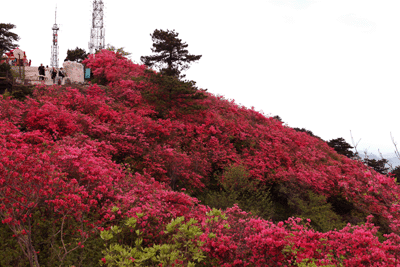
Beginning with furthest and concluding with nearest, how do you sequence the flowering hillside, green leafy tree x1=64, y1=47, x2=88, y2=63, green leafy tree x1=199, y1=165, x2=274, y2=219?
green leafy tree x1=64, y1=47, x2=88, y2=63 → green leafy tree x1=199, y1=165, x2=274, y2=219 → the flowering hillside

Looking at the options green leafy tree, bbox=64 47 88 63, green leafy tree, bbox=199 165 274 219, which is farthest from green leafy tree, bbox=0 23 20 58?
green leafy tree, bbox=199 165 274 219

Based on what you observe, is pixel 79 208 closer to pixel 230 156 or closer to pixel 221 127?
pixel 230 156

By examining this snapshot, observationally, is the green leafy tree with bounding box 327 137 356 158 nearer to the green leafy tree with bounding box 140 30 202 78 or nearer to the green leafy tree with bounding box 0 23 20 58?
the green leafy tree with bounding box 140 30 202 78

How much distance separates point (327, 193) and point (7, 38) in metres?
42.0

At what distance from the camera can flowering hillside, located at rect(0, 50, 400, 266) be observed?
5.77 metres

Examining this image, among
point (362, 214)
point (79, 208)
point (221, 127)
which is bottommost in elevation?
point (362, 214)

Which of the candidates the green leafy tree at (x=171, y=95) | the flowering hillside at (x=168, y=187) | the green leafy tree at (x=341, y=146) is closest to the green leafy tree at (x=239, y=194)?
the flowering hillside at (x=168, y=187)

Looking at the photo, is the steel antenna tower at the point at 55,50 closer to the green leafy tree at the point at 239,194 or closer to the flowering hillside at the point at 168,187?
the flowering hillside at the point at 168,187

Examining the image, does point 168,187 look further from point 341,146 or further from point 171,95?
point 341,146

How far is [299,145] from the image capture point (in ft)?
67.6

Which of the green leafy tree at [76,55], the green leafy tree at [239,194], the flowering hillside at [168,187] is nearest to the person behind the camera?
the flowering hillside at [168,187]

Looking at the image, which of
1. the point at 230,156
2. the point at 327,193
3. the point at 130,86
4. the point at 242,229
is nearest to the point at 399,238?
the point at 242,229

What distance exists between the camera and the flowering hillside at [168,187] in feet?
18.9

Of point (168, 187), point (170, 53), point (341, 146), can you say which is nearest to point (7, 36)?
point (170, 53)
